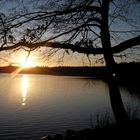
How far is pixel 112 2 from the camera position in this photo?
1031 centimetres

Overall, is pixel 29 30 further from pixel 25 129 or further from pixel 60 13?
pixel 25 129

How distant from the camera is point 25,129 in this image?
2450cm

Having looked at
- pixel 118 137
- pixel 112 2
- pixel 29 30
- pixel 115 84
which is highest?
pixel 112 2

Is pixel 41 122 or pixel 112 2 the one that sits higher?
pixel 112 2

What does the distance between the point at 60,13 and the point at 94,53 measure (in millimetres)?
1647

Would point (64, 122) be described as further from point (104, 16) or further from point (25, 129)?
point (104, 16)

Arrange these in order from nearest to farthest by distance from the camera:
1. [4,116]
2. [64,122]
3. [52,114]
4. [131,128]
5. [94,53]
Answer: [94,53]
[131,128]
[64,122]
[4,116]
[52,114]

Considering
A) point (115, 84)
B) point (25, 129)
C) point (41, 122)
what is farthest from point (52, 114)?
point (115, 84)

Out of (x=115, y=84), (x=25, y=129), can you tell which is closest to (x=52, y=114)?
(x=25, y=129)

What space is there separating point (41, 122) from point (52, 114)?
5.21 meters

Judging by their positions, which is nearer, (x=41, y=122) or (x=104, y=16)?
(x=104, y=16)

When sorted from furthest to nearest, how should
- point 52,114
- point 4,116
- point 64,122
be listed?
point 52,114, point 4,116, point 64,122

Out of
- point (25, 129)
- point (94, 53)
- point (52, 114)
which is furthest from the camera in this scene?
point (52, 114)

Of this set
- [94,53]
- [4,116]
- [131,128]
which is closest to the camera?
[94,53]
